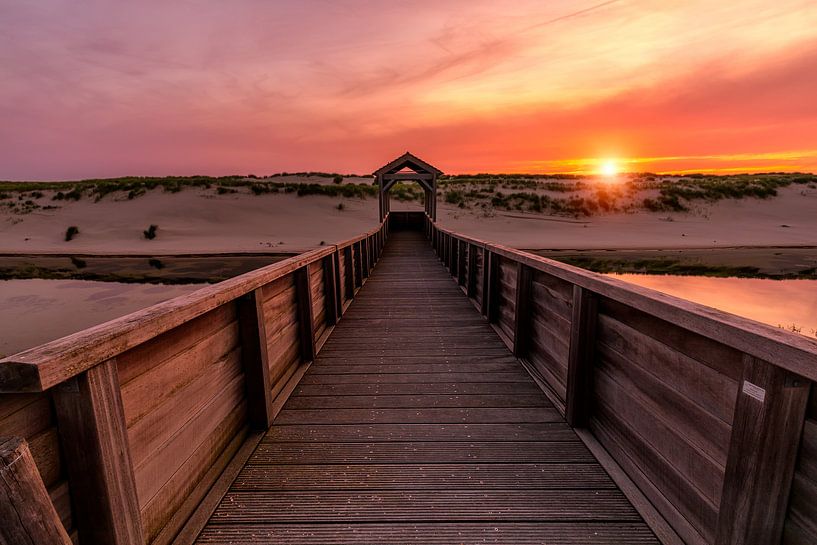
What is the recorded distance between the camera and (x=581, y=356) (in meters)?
2.67

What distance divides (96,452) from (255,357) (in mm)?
1346

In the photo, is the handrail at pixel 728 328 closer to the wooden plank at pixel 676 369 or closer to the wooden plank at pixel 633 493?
the wooden plank at pixel 676 369

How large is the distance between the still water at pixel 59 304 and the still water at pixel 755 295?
10.8 m

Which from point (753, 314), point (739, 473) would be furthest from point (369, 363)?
point (753, 314)

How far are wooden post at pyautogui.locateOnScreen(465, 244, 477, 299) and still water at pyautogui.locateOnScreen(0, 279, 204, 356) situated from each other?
22.5ft

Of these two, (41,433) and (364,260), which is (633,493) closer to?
(41,433)

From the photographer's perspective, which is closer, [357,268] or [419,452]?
[419,452]

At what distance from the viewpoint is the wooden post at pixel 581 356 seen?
261 cm

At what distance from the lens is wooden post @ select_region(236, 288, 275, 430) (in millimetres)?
2607

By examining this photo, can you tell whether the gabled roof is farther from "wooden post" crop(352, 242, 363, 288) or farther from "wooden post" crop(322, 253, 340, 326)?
"wooden post" crop(322, 253, 340, 326)

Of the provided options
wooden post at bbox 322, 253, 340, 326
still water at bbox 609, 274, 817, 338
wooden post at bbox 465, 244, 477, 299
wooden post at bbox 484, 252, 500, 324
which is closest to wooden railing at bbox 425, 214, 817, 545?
wooden post at bbox 484, 252, 500, 324

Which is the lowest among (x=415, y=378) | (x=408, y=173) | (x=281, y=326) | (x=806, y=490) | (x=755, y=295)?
(x=755, y=295)

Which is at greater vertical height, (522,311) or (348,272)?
(522,311)

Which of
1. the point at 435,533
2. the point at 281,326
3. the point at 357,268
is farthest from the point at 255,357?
the point at 357,268
